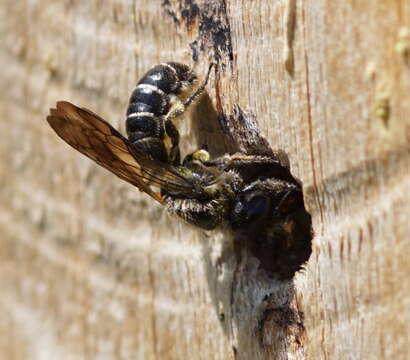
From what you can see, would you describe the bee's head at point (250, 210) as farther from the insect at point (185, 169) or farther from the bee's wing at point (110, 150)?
the bee's wing at point (110, 150)

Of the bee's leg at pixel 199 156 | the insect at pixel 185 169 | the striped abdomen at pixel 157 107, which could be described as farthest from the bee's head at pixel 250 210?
the striped abdomen at pixel 157 107

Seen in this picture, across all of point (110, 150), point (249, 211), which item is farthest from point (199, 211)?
point (110, 150)

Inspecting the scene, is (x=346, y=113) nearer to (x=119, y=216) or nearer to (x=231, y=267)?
(x=231, y=267)

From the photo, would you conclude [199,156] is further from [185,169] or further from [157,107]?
[157,107]

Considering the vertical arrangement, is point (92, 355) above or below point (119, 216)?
below

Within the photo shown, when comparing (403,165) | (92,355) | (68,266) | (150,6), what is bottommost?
(92,355)

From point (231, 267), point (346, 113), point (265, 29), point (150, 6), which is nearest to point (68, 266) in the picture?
point (231, 267)
